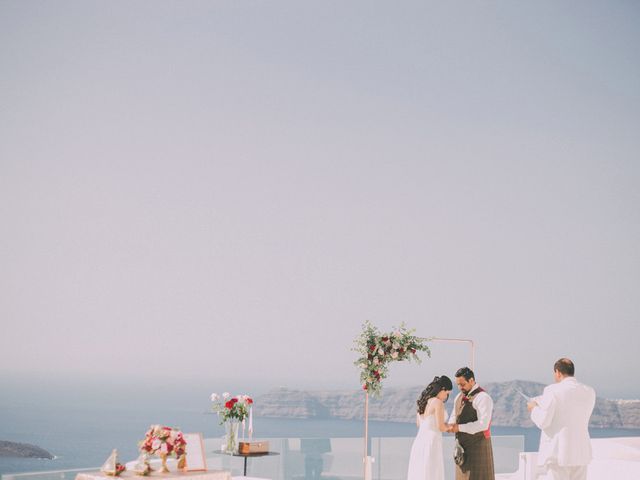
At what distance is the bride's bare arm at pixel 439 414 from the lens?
24.3ft

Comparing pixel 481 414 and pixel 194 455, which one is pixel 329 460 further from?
pixel 194 455

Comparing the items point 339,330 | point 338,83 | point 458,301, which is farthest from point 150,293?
point 338,83

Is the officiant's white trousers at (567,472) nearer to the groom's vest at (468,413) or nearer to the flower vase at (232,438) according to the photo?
the groom's vest at (468,413)

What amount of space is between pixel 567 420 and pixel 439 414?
46.6 inches

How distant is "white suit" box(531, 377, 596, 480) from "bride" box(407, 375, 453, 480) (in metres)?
0.96

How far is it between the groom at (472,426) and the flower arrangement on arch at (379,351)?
3.59ft

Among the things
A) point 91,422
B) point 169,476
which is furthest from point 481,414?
point 91,422

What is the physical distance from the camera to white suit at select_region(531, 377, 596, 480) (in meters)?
6.62

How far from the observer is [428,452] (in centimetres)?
756

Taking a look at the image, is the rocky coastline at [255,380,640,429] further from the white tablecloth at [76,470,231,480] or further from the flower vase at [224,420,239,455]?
the white tablecloth at [76,470,231,480]

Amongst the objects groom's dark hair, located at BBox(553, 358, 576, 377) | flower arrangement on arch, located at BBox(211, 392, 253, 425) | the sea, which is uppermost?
groom's dark hair, located at BBox(553, 358, 576, 377)

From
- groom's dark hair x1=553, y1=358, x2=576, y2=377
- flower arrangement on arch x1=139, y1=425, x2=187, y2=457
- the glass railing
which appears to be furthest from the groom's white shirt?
flower arrangement on arch x1=139, y1=425, x2=187, y2=457

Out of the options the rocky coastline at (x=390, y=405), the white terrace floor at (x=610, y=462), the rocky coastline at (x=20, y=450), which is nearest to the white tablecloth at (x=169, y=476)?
the white terrace floor at (x=610, y=462)

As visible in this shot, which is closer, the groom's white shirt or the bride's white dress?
the groom's white shirt
